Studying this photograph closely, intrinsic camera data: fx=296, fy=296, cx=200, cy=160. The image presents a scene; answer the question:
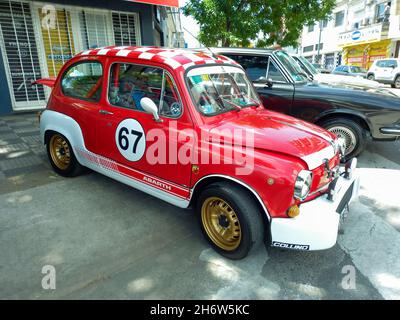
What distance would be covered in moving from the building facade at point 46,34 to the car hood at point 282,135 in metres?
7.44

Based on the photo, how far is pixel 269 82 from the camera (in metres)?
5.46

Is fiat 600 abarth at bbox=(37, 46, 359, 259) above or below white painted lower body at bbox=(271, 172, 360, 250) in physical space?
above

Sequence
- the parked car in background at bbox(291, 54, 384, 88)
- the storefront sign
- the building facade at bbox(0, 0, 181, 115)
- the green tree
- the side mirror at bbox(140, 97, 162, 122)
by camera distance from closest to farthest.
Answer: the side mirror at bbox(140, 97, 162, 122), the parked car in background at bbox(291, 54, 384, 88), the building facade at bbox(0, 0, 181, 115), the green tree, the storefront sign

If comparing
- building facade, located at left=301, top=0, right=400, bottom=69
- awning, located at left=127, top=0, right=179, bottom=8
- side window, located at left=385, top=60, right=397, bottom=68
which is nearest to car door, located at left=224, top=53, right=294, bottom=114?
awning, located at left=127, top=0, right=179, bottom=8

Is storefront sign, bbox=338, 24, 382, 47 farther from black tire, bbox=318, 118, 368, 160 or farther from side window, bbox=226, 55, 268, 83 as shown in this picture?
black tire, bbox=318, 118, 368, 160

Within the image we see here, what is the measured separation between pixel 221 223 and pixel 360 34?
36.5 meters

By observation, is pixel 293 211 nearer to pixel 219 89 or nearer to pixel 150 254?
pixel 150 254

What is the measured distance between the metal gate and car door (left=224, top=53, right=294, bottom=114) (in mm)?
6449

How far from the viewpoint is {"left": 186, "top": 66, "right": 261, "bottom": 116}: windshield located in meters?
3.04

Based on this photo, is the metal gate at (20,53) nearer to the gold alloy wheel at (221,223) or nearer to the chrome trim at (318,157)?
the gold alloy wheel at (221,223)

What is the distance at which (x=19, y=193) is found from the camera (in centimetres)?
408

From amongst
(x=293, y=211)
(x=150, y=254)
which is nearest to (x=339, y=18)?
(x=293, y=211)

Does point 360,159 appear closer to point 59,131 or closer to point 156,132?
point 156,132

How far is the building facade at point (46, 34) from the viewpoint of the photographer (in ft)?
27.7
